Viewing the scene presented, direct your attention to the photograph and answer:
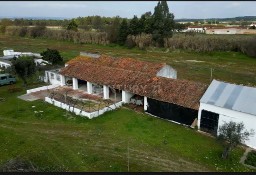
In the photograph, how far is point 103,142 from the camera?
20.2 m

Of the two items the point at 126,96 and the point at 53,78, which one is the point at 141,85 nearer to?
the point at 126,96

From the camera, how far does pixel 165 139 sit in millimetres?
20547

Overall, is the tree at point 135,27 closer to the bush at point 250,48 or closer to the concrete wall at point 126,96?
the bush at point 250,48

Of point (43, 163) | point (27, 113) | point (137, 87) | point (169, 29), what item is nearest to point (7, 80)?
point (27, 113)

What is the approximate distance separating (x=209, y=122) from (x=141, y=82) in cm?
836

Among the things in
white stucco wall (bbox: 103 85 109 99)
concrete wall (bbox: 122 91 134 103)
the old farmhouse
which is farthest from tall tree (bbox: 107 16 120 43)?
concrete wall (bbox: 122 91 134 103)

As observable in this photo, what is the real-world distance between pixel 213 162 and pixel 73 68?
2120cm

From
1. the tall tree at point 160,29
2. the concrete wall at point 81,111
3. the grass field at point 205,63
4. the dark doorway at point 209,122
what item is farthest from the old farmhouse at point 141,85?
the tall tree at point 160,29

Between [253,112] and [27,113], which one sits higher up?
[253,112]

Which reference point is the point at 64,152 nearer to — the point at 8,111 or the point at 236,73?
the point at 8,111

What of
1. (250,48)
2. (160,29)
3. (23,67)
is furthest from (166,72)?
(160,29)

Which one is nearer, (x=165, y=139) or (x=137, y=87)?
(x=165, y=139)

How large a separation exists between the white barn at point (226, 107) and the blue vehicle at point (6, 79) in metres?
26.2

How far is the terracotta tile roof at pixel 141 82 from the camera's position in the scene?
23903 mm
